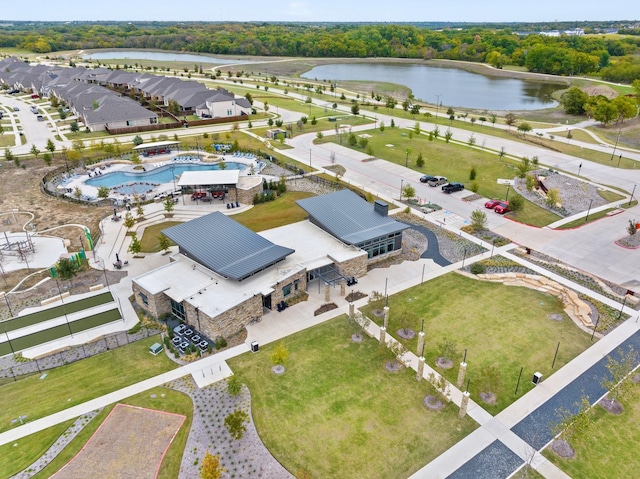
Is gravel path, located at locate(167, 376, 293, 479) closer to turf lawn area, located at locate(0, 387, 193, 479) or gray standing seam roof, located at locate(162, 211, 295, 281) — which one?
turf lawn area, located at locate(0, 387, 193, 479)

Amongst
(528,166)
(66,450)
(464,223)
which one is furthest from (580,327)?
(528,166)

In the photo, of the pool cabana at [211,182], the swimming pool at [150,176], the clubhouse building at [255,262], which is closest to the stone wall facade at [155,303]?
the clubhouse building at [255,262]

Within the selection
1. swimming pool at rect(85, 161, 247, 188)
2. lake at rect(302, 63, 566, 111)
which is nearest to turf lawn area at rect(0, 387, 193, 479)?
swimming pool at rect(85, 161, 247, 188)

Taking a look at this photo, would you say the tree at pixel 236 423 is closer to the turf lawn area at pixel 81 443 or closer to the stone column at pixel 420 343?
the turf lawn area at pixel 81 443

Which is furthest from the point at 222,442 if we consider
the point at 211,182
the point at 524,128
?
the point at 524,128

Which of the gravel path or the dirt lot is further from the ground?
the gravel path

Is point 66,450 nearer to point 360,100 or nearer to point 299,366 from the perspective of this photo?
point 299,366

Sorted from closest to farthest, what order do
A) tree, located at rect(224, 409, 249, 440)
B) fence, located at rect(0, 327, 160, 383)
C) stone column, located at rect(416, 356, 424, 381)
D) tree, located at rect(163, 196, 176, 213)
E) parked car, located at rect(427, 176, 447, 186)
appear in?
tree, located at rect(224, 409, 249, 440)
stone column, located at rect(416, 356, 424, 381)
fence, located at rect(0, 327, 160, 383)
tree, located at rect(163, 196, 176, 213)
parked car, located at rect(427, 176, 447, 186)
